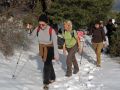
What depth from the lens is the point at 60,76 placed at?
40.8 feet

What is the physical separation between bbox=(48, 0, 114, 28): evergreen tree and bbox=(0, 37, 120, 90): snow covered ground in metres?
3.69

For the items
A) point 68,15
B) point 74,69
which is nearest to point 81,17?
point 68,15

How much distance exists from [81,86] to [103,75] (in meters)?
1.95

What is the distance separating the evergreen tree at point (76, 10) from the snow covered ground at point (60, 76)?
3.69 m

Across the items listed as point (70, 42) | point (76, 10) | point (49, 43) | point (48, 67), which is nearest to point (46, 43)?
point (49, 43)

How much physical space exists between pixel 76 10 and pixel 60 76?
7402 millimetres

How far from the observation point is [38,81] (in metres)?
11.5

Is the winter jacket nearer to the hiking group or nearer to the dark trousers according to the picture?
the hiking group

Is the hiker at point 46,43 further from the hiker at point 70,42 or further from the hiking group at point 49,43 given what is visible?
Answer: the hiker at point 70,42

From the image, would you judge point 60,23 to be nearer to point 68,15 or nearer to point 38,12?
point 68,15

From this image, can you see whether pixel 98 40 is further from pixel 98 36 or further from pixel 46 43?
pixel 46 43

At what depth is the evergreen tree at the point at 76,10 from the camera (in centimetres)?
1933

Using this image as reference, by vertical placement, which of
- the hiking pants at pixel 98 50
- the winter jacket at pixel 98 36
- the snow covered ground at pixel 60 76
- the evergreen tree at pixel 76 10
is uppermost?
the evergreen tree at pixel 76 10

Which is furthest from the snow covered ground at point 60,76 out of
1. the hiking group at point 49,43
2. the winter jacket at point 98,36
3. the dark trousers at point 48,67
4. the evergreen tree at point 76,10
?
the evergreen tree at point 76,10
